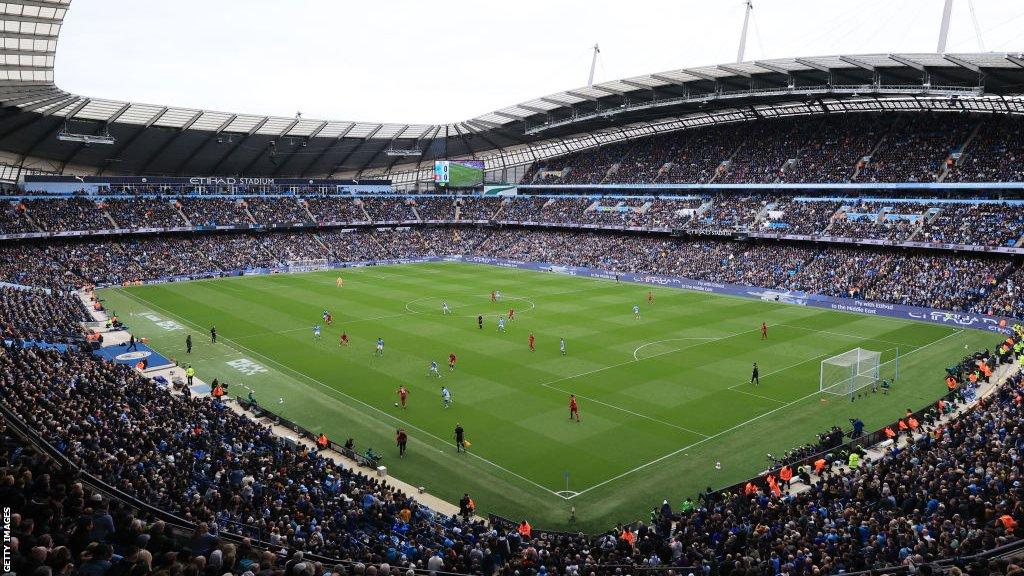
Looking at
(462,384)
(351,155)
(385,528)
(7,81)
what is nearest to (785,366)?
(462,384)

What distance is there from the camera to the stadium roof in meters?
48.4

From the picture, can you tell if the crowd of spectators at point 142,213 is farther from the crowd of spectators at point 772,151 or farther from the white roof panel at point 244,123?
the crowd of spectators at point 772,151

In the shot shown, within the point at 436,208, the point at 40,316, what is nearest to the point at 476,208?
the point at 436,208

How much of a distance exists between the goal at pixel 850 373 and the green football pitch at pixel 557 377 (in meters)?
1.00

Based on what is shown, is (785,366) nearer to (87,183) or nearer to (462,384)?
(462,384)

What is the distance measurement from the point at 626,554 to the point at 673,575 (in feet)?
8.24

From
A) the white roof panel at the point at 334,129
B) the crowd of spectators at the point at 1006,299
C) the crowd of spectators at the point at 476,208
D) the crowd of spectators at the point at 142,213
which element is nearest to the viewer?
the crowd of spectators at the point at 1006,299

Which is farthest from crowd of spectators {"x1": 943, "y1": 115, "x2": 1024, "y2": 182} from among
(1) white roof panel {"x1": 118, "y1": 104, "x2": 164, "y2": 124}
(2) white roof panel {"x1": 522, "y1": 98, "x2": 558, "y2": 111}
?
(1) white roof panel {"x1": 118, "y1": 104, "x2": 164, "y2": 124}

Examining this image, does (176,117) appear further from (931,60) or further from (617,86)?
(931,60)

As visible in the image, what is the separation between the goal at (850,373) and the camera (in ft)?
106

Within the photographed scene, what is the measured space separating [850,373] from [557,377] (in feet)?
46.9

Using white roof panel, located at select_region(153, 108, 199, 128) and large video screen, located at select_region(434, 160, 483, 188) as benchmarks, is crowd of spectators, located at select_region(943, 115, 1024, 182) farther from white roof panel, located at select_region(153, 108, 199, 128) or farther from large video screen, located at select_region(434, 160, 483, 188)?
white roof panel, located at select_region(153, 108, 199, 128)

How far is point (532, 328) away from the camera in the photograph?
45.7 m

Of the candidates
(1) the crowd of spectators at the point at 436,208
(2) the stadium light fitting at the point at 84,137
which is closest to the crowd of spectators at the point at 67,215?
(2) the stadium light fitting at the point at 84,137
